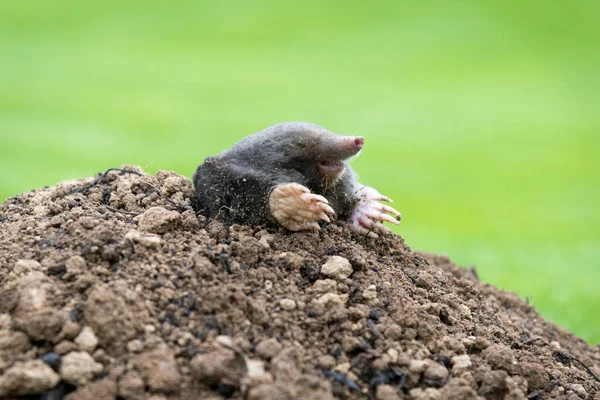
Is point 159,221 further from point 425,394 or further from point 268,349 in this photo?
point 425,394

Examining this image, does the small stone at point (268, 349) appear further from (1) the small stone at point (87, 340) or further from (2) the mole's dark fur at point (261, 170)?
(2) the mole's dark fur at point (261, 170)

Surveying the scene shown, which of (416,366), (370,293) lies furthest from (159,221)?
(416,366)

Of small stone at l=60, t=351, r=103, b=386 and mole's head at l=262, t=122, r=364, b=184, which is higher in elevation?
mole's head at l=262, t=122, r=364, b=184

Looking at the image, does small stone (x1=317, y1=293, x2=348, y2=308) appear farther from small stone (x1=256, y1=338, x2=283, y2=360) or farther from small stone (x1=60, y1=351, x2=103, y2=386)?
small stone (x1=60, y1=351, x2=103, y2=386)

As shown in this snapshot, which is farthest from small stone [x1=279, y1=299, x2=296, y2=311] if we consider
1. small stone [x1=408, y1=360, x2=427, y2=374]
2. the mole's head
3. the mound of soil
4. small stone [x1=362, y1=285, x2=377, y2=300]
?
the mole's head

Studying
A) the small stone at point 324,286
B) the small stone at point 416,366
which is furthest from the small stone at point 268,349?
the small stone at point 416,366

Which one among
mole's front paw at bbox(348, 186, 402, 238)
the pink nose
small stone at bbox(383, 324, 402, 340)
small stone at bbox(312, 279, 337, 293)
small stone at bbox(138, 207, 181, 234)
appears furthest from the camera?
mole's front paw at bbox(348, 186, 402, 238)
